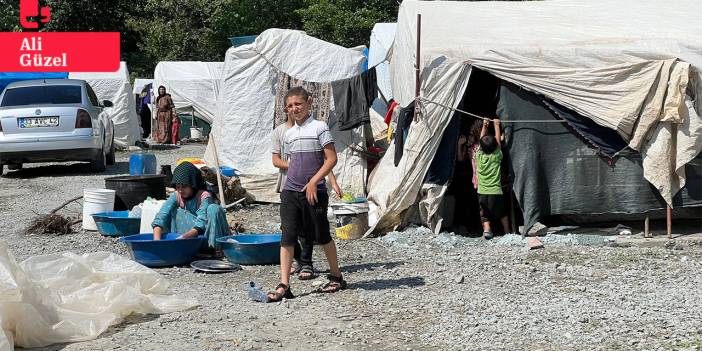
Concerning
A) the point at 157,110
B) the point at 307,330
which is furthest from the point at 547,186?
the point at 157,110

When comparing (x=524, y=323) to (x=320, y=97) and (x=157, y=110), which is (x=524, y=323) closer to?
(x=320, y=97)

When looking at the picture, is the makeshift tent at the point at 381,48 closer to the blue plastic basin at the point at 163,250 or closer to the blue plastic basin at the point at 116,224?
the blue plastic basin at the point at 116,224

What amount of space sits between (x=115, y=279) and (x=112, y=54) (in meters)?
26.2

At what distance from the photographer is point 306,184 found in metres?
7.05

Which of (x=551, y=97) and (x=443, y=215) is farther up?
(x=551, y=97)

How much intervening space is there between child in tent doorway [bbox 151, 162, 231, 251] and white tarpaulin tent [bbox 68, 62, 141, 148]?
1637cm

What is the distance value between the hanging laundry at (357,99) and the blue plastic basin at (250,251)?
14.0ft

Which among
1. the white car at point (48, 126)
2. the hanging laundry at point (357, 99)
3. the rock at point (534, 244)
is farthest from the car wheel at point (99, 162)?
the rock at point (534, 244)

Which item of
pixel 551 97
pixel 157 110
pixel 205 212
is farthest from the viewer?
pixel 157 110

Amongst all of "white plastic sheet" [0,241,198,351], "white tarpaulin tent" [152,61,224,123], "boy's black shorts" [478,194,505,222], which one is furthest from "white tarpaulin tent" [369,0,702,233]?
"white tarpaulin tent" [152,61,224,123]

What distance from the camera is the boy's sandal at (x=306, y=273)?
7656 millimetres

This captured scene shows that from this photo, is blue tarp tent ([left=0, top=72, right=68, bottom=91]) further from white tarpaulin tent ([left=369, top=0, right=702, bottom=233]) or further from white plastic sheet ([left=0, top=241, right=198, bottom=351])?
white plastic sheet ([left=0, top=241, right=198, bottom=351])

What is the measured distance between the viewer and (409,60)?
10.5 meters

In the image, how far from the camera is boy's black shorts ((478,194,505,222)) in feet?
32.5
